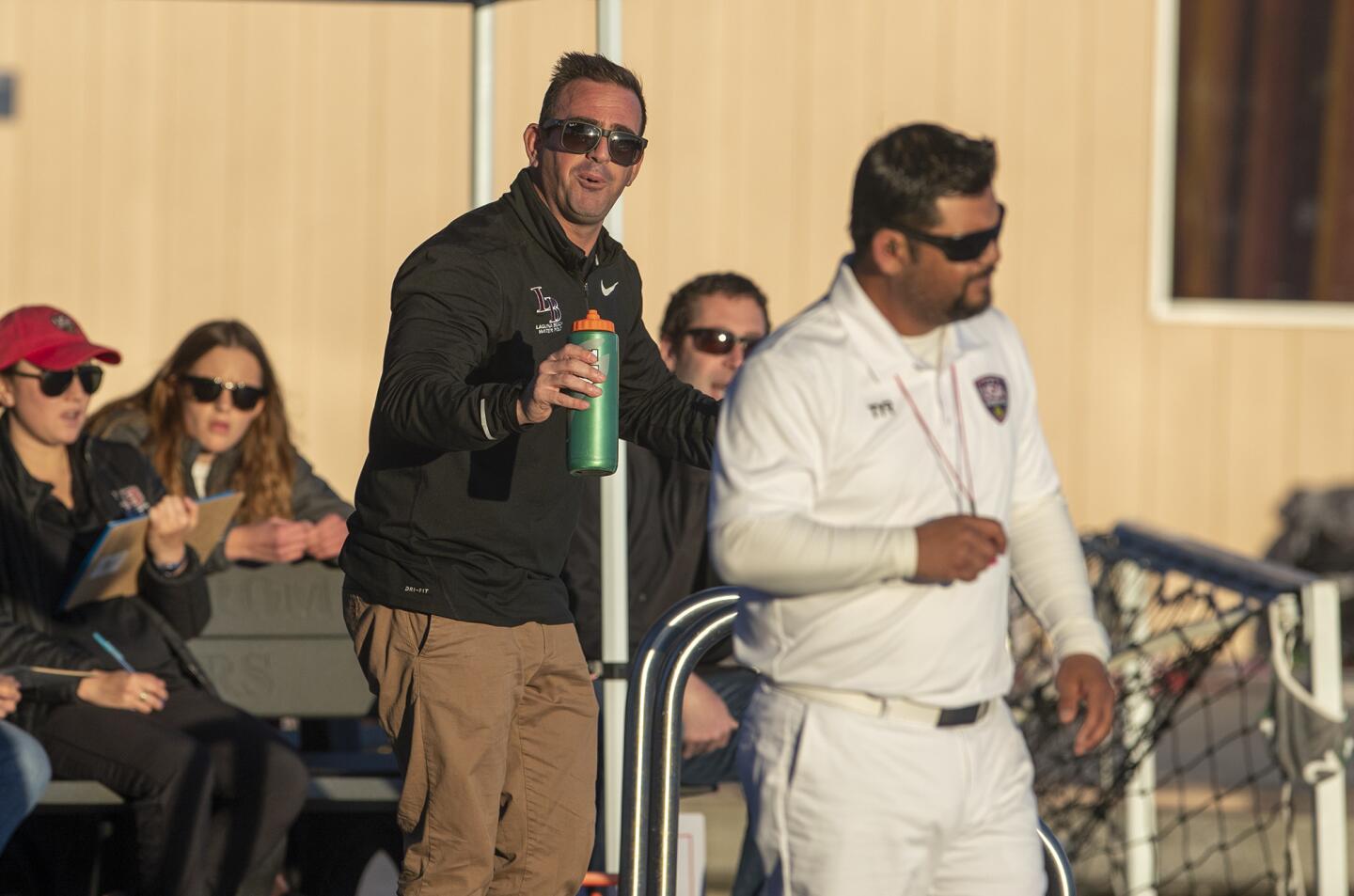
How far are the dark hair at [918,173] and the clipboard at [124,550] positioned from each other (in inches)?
91.4

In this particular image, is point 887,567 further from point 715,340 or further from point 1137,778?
point 1137,778

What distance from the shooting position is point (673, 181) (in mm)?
9305

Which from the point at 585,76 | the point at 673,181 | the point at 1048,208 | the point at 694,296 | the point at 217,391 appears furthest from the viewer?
the point at 1048,208

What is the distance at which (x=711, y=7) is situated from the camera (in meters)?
9.27

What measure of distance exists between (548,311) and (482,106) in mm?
1612

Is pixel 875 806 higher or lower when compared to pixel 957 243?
lower

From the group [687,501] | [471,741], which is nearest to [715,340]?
[687,501]

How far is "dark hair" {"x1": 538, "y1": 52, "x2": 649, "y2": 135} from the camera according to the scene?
346 cm

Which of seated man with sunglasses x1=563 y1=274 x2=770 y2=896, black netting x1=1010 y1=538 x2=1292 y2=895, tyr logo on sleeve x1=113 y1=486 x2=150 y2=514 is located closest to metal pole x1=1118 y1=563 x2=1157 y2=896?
black netting x1=1010 y1=538 x2=1292 y2=895

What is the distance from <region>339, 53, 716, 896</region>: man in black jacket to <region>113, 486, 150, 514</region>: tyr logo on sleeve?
57.7 inches

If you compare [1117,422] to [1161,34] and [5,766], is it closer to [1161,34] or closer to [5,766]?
[1161,34]

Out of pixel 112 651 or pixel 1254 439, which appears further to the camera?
pixel 1254 439

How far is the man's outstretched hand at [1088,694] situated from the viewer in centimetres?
275

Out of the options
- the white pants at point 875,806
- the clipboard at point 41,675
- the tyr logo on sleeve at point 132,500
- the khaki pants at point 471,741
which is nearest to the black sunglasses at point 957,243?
the white pants at point 875,806
